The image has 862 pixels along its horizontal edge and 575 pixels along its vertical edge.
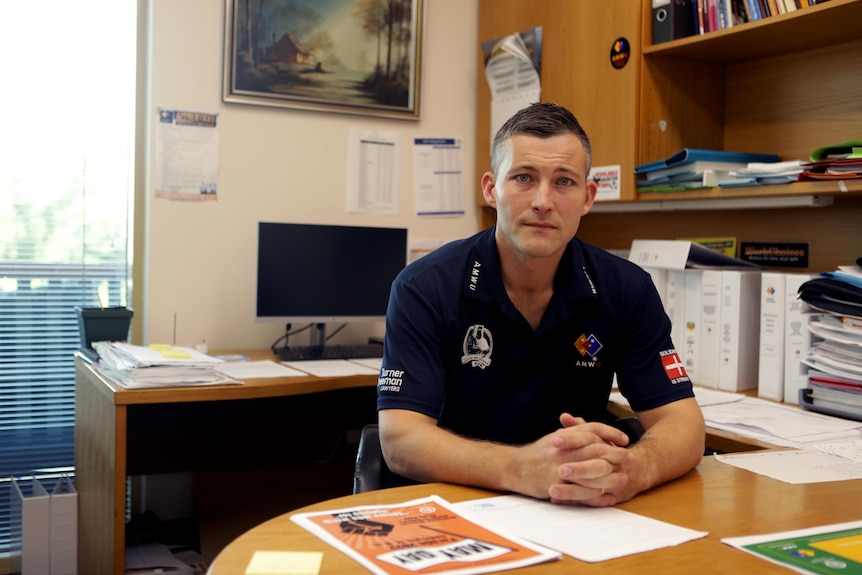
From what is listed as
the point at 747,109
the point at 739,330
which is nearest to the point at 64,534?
the point at 739,330

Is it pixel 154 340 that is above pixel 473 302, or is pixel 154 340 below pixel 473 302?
below

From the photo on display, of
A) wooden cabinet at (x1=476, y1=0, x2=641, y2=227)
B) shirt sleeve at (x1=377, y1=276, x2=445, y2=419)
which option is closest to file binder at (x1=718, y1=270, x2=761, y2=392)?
wooden cabinet at (x1=476, y1=0, x2=641, y2=227)

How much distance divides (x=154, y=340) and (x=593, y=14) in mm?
1897

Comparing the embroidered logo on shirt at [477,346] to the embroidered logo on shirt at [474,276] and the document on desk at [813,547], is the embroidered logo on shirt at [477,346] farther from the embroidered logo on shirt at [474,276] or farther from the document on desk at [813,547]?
the document on desk at [813,547]

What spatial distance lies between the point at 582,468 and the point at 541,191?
65 cm

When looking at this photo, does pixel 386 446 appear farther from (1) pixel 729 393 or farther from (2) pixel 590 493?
(1) pixel 729 393

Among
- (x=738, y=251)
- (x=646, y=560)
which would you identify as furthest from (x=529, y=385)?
(x=738, y=251)

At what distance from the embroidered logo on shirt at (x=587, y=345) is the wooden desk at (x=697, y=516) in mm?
316

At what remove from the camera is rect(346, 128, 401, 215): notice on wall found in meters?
3.22

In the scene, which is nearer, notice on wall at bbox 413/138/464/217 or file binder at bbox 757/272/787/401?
file binder at bbox 757/272/787/401

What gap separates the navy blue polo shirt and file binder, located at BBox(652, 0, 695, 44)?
3.63ft

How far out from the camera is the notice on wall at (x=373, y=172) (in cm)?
322

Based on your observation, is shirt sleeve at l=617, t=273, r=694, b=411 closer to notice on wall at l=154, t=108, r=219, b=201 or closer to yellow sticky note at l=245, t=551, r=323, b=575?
yellow sticky note at l=245, t=551, r=323, b=575

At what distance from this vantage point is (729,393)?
229 centimetres
